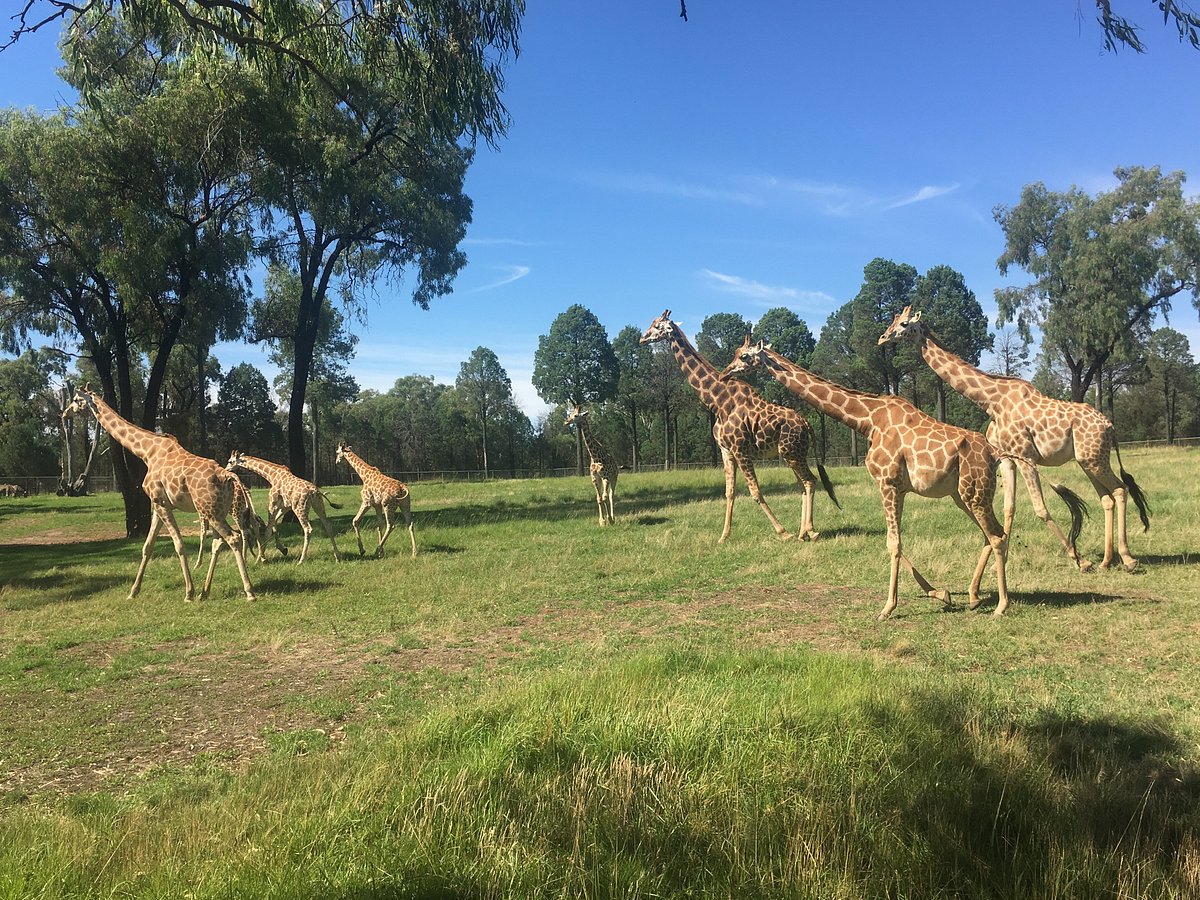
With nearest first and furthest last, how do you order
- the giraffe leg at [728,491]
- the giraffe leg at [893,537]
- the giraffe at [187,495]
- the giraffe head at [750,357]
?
the giraffe leg at [893,537] < the giraffe at [187,495] < the giraffe head at [750,357] < the giraffe leg at [728,491]

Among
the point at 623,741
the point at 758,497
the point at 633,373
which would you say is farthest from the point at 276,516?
the point at 633,373

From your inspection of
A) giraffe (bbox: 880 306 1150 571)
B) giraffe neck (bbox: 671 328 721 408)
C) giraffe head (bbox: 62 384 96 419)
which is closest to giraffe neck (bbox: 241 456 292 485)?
giraffe head (bbox: 62 384 96 419)

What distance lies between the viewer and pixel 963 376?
36.6ft

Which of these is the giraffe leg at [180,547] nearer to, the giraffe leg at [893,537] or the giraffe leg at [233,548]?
the giraffe leg at [233,548]

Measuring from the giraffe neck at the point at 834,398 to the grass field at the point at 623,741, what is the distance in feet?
7.24

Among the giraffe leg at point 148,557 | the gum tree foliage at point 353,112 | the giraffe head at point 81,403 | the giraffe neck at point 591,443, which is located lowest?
the giraffe leg at point 148,557

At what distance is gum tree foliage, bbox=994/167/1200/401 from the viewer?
33.2 metres

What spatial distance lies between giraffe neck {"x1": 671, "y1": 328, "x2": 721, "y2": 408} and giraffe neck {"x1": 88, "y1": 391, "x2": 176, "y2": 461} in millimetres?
9692

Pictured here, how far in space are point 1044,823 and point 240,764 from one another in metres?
4.81

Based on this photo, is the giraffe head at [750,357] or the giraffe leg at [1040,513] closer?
the giraffe leg at [1040,513]

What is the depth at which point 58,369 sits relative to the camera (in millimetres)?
50906

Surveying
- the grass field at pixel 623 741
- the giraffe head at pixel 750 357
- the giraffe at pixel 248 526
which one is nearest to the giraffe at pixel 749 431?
the giraffe head at pixel 750 357

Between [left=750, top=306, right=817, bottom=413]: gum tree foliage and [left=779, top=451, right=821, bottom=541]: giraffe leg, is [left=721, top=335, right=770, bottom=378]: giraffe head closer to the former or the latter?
[left=779, top=451, right=821, bottom=541]: giraffe leg

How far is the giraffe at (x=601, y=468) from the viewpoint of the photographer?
55.8 ft
